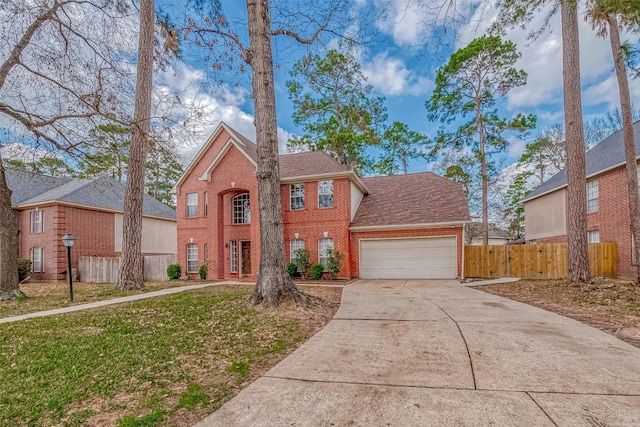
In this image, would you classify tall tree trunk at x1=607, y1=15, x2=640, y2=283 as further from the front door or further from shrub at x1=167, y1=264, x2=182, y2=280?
shrub at x1=167, y1=264, x2=182, y2=280

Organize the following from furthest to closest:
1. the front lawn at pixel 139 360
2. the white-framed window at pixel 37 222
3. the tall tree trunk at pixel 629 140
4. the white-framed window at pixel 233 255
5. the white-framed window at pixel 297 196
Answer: the white-framed window at pixel 37 222, the white-framed window at pixel 233 255, the white-framed window at pixel 297 196, the tall tree trunk at pixel 629 140, the front lawn at pixel 139 360

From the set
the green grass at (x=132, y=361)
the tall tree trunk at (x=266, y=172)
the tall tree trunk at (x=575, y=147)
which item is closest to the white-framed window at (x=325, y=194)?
the tall tree trunk at (x=266, y=172)

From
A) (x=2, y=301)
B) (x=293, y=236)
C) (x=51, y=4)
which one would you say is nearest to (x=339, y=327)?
(x=293, y=236)

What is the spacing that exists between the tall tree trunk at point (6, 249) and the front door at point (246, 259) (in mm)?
8518

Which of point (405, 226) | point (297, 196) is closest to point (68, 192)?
point (297, 196)

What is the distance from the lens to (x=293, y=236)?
49.9 feet

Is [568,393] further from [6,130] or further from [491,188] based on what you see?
[491,188]

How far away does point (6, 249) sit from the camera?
391 inches

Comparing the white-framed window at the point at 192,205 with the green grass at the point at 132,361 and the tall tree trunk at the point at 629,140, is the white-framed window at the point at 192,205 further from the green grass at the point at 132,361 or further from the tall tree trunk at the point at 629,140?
the tall tree trunk at the point at 629,140

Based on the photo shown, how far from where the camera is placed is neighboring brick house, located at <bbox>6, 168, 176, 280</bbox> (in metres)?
17.0

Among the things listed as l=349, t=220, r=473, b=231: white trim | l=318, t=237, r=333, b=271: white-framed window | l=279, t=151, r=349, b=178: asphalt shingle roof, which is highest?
l=279, t=151, r=349, b=178: asphalt shingle roof

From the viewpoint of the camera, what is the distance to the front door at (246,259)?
1648 centimetres

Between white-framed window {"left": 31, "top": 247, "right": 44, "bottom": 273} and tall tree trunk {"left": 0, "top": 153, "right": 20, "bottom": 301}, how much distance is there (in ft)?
30.5

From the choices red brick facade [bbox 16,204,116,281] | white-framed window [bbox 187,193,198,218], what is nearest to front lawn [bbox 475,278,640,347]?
white-framed window [bbox 187,193,198,218]
